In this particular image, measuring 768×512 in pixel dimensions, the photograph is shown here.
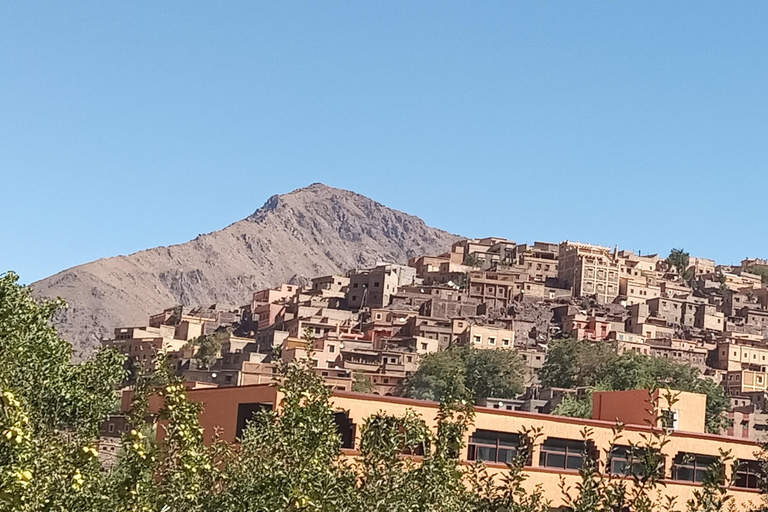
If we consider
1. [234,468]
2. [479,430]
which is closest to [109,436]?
[479,430]

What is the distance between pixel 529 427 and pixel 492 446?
87 cm

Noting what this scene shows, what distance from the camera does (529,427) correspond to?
26172 mm

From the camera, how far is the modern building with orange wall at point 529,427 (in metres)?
25.2

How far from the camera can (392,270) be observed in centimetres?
9950

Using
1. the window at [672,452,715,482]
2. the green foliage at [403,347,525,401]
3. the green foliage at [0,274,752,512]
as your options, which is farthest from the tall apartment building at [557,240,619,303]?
the green foliage at [0,274,752,512]

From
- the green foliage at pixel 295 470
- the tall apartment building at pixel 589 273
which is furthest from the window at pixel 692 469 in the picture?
the tall apartment building at pixel 589 273

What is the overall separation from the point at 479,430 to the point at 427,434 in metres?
13.5

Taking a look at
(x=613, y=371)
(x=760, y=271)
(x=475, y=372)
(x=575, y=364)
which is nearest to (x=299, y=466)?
(x=475, y=372)

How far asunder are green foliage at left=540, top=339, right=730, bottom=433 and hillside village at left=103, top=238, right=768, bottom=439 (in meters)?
1.45

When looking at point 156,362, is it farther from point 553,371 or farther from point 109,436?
point 553,371

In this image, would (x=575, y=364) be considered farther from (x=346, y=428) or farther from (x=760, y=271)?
(x=760, y=271)

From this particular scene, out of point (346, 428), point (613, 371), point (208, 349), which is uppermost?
point (613, 371)

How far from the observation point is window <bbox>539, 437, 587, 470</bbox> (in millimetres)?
26844

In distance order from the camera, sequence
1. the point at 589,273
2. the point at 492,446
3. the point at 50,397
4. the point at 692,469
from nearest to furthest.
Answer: the point at 50,397 < the point at 492,446 < the point at 692,469 < the point at 589,273
